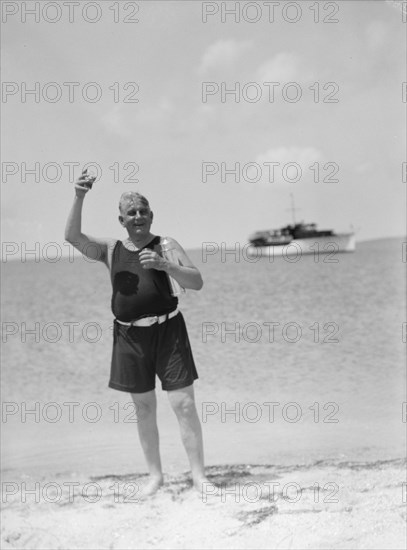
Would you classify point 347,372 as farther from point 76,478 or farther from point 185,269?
point 185,269

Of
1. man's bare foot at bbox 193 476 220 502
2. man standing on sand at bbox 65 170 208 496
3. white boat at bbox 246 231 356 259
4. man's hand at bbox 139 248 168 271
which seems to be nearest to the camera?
man's hand at bbox 139 248 168 271

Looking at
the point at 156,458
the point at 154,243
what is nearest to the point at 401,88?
the point at 154,243

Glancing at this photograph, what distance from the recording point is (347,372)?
20.0 feet

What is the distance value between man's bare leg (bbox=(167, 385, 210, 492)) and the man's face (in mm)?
741

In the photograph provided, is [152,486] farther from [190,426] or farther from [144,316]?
[144,316]

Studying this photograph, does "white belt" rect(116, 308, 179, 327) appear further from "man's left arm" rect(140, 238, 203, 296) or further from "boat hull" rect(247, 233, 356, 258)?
"boat hull" rect(247, 233, 356, 258)

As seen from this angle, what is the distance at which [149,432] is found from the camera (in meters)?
3.38

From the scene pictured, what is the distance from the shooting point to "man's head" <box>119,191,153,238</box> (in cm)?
314

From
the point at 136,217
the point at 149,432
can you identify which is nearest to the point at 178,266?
the point at 136,217

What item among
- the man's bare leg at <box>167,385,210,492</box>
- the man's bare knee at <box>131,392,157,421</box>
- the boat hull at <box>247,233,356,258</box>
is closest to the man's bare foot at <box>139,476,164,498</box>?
the man's bare leg at <box>167,385,210,492</box>

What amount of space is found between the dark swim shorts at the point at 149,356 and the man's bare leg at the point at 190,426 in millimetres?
58

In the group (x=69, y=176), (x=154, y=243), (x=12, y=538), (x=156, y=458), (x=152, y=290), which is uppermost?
(x=69, y=176)

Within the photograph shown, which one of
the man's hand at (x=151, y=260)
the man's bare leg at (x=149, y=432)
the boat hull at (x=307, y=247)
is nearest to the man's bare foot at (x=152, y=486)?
the man's bare leg at (x=149, y=432)

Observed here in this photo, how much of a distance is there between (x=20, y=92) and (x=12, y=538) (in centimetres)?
206
